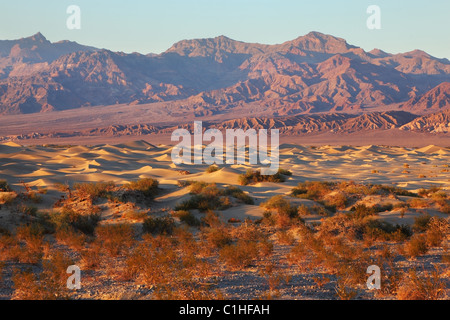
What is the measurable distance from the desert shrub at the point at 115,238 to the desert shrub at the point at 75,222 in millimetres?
523

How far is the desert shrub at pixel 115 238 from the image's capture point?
32.6ft

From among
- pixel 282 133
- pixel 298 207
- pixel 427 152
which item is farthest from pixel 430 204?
pixel 282 133

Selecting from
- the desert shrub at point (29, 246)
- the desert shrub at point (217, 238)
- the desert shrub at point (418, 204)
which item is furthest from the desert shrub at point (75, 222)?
the desert shrub at point (418, 204)

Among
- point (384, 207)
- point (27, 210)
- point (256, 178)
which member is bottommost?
point (256, 178)

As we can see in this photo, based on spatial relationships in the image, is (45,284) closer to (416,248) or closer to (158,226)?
(158,226)

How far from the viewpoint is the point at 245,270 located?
8.86 m

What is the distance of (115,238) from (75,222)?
2.59 metres

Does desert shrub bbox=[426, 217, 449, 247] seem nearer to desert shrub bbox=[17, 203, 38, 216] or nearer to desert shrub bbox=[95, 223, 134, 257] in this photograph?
desert shrub bbox=[95, 223, 134, 257]

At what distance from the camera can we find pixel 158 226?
12156mm

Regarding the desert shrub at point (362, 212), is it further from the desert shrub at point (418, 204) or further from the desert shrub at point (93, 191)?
the desert shrub at point (93, 191)

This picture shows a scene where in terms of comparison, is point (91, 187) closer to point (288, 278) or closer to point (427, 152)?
point (288, 278)

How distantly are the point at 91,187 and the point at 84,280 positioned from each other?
8.34m

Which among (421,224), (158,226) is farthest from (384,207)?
(158,226)

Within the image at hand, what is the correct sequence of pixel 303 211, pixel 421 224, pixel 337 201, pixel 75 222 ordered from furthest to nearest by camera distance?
1. pixel 337 201
2. pixel 303 211
3. pixel 75 222
4. pixel 421 224
